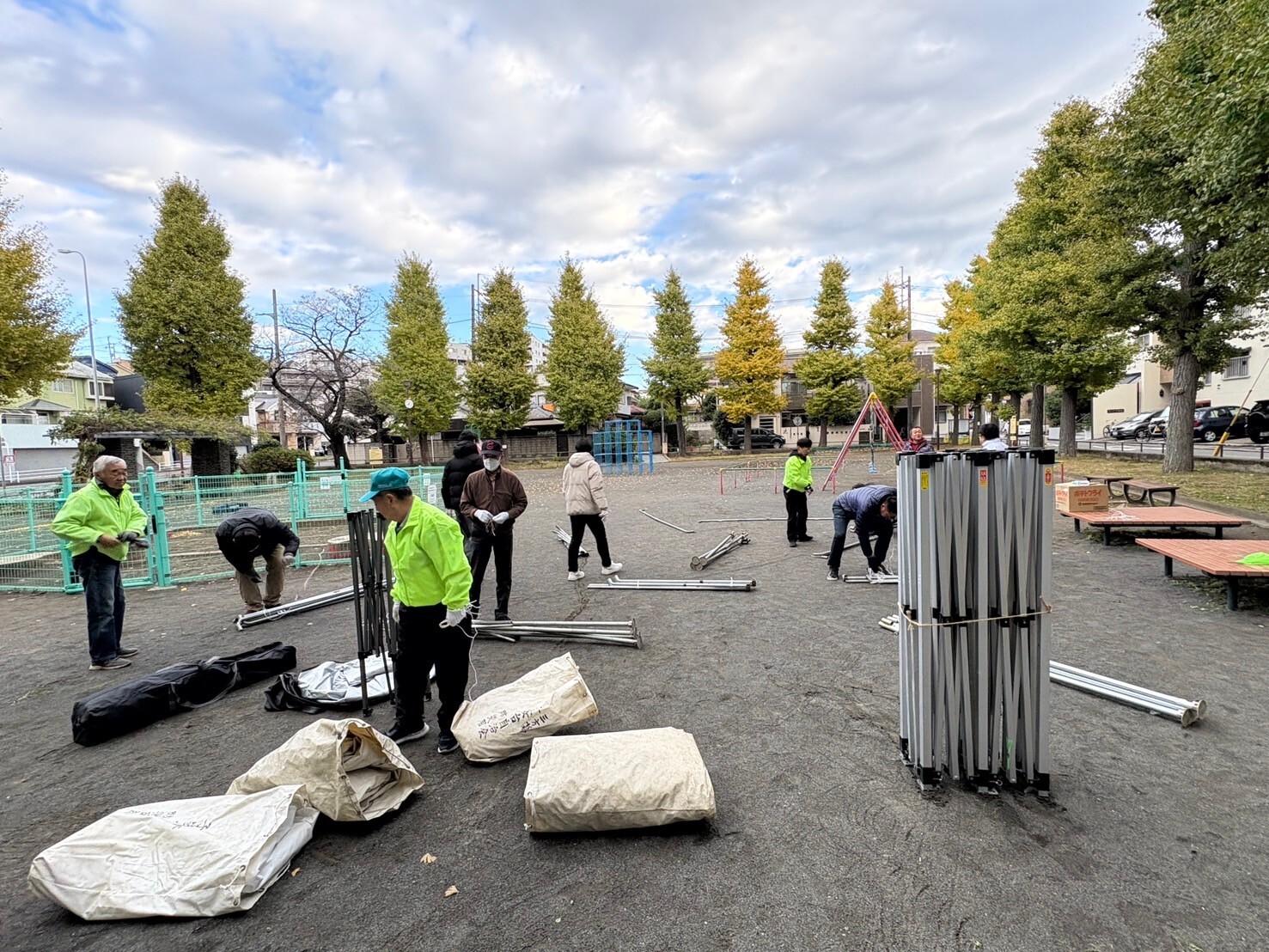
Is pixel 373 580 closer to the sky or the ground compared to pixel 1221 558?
closer to the sky

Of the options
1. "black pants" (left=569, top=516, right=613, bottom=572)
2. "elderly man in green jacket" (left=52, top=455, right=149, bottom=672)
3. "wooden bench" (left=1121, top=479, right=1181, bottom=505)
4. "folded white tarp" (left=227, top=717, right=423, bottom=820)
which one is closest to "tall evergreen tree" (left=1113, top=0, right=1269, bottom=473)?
"wooden bench" (left=1121, top=479, right=1181, bottom=505)

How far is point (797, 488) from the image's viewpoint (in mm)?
9391

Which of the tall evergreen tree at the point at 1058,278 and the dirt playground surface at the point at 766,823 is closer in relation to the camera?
the dirt playground surface at the point at 766,823

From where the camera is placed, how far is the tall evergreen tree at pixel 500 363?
111ft

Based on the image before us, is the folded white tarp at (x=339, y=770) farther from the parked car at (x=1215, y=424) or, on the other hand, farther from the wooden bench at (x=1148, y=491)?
the parked car at (x=1215, y=424)

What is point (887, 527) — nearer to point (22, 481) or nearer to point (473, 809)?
point (473, 809)

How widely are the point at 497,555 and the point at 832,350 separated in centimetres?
3362

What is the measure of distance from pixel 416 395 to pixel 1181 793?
34.4 meters

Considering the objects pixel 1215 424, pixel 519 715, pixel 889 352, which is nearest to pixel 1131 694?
pixel 519 715

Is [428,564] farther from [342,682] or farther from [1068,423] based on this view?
[1068,423]

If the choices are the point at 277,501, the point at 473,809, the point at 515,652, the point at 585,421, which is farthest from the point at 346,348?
the point at 473,809

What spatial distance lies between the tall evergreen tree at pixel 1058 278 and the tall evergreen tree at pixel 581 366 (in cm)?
1938

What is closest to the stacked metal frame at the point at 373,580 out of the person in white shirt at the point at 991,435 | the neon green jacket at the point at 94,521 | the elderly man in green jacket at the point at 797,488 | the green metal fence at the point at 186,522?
the neon green jacket at the point at 94,521

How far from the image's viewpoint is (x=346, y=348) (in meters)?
30.8
